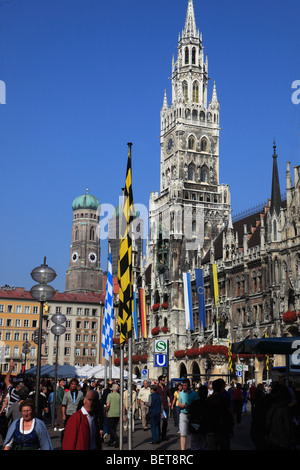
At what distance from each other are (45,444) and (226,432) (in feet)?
12.8

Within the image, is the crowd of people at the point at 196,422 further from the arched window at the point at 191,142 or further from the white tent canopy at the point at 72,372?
the arched window at the point at 191,142

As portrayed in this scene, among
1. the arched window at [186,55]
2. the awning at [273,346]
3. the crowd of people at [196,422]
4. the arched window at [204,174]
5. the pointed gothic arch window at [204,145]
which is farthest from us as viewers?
the arched window at [186,55]

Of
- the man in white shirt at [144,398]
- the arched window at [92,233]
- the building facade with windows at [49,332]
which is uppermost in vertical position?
the arched window at [92,233]

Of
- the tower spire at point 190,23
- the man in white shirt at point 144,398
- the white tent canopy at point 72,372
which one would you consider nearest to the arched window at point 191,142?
the tower spire at point 190,23

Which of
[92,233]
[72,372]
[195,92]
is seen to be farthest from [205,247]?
[92,233]

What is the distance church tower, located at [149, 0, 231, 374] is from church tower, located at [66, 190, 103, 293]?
80279 mm

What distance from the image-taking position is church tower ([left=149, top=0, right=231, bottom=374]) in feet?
235

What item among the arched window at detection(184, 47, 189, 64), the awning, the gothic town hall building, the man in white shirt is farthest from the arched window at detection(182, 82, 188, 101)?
the awning

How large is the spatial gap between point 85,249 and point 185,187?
9238cm

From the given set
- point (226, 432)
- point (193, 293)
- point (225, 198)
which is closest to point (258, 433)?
point (226, 432)

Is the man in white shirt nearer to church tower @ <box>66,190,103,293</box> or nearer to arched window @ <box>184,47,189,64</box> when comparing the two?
arched window @ <box>184,47,189,64</box>

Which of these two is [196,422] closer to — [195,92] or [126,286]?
[126,286]

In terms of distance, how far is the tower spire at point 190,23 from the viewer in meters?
83.6
